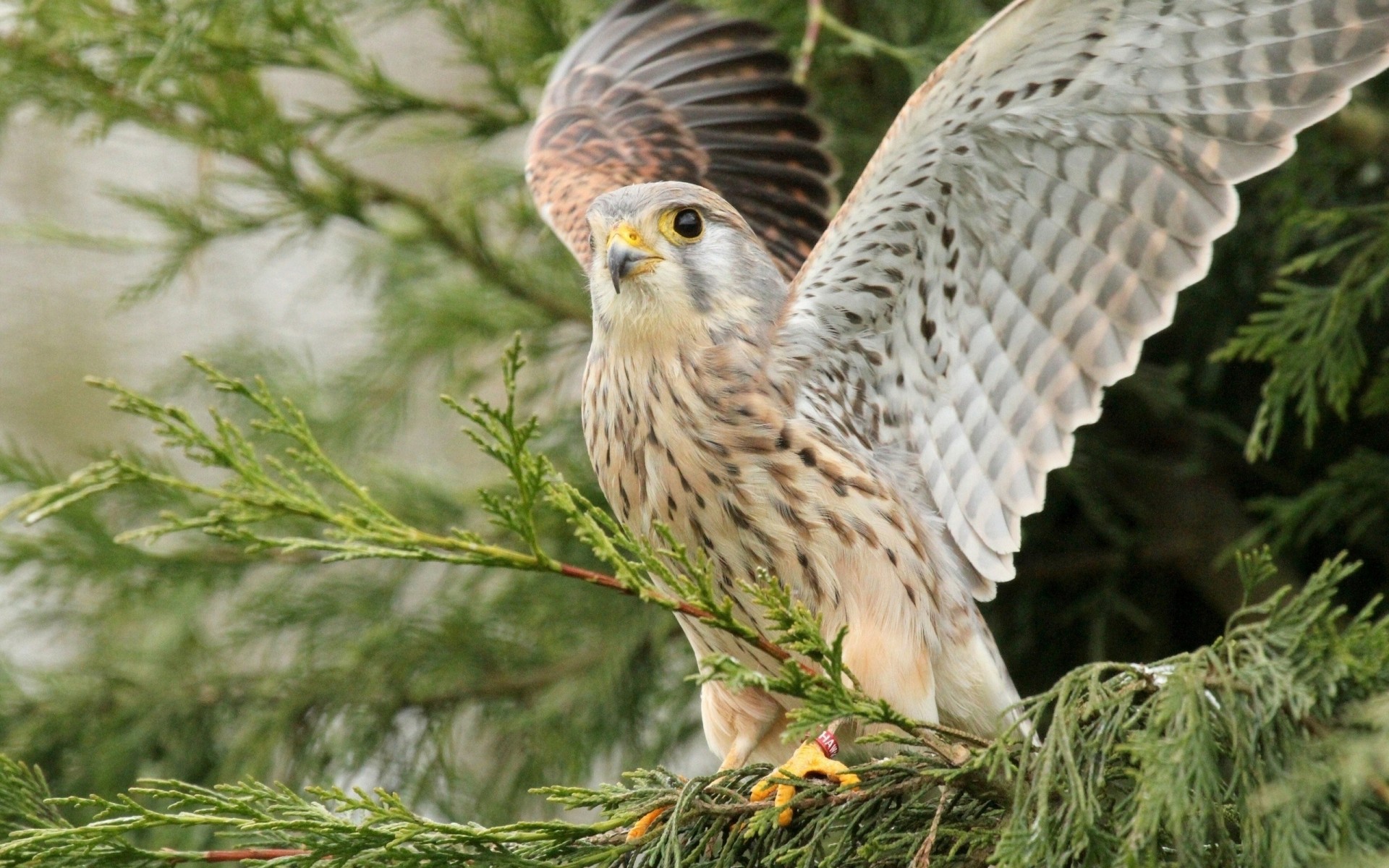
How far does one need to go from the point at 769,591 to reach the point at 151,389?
10.5ft

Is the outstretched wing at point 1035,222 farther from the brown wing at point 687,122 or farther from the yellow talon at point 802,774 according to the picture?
the brown wing at point 687,122

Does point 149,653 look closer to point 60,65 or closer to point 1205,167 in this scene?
point 60,65

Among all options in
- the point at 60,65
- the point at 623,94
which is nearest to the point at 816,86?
the point at 623,94

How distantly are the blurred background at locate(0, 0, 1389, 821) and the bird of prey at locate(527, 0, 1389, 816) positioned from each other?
2.20 feet

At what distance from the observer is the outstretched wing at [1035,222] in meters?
2.44

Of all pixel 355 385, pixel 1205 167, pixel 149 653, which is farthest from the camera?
pixel 355 385

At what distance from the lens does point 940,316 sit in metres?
2.78

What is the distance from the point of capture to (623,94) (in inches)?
151

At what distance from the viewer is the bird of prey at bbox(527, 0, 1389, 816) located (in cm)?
246

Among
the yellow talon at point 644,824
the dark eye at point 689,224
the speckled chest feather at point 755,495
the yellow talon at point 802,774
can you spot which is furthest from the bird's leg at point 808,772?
the dark eye at point 689,224

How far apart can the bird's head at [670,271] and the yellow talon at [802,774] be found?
82 centimetres

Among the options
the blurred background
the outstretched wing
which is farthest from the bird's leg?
the blurred background

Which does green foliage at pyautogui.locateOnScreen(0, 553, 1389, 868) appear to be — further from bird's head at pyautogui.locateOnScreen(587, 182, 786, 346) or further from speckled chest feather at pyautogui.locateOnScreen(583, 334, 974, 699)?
bird's head at pyautogui.locateOnScreen(587, 182, 786, 346)

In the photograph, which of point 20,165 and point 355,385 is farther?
point 20,165
